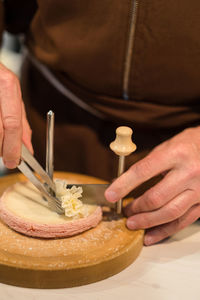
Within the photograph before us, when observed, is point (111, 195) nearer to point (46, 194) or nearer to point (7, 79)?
point (46, 194)

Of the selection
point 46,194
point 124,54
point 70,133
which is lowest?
point 70,133

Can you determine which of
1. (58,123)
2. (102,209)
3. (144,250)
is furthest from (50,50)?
(144,250)

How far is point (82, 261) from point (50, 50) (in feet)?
1.99

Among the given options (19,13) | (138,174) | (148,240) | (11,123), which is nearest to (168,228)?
(148,240)

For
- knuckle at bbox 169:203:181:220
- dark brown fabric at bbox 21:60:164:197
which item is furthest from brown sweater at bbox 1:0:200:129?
knuckle at bbox 169:203:181:220

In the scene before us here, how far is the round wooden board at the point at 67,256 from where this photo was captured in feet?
2.76

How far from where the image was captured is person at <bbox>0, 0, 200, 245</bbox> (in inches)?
37.5

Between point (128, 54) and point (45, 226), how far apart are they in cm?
47

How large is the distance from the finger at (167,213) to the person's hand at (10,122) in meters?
0.30

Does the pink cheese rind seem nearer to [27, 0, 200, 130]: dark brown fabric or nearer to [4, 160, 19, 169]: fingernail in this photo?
[4, 160, 19, 169]: fingernail

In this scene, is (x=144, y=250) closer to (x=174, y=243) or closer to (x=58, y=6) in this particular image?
(x=174, y=243)

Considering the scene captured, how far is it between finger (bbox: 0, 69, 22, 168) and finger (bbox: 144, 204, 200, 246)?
13.6 inches

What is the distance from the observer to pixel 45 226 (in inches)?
35.9

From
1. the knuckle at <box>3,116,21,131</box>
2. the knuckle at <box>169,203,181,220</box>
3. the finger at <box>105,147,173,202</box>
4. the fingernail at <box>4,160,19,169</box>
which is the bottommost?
the knuckle at <box>169,203,181,220</box>
